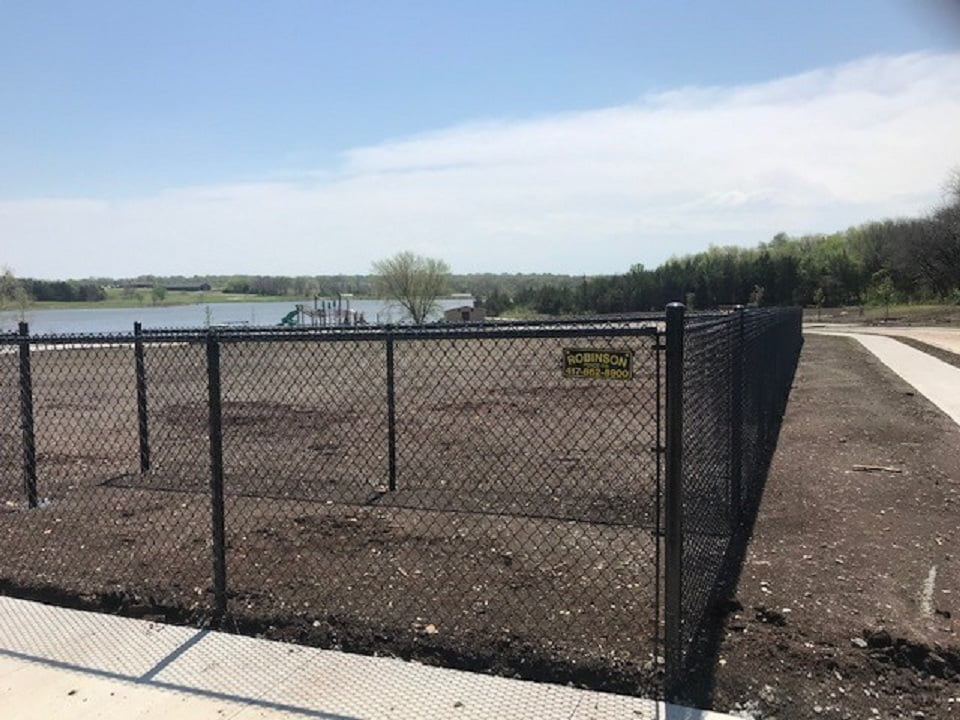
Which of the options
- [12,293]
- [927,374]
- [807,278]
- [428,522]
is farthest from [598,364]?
[807,278]

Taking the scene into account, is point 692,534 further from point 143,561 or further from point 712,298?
point 712,298

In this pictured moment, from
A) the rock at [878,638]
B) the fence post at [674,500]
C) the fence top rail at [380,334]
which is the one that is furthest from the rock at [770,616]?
the fence top rail at [380,334]

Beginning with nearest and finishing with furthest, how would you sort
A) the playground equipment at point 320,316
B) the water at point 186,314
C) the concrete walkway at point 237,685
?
the concrete walkway at point 237,685, the playground equipment at point 320,316, the water at point 186,314

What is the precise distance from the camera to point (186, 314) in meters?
66.5

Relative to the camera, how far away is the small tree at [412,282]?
286 ft

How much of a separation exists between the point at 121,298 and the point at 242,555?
96.9 metres

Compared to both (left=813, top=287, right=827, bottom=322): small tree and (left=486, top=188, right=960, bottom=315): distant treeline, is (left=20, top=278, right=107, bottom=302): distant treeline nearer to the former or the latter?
(left=486, top=188, right=960, bottom=315): distant treeline

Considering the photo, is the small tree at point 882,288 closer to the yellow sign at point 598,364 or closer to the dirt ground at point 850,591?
the dirt ground at point 850,591

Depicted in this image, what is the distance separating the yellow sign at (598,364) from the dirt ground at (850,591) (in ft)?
4.44

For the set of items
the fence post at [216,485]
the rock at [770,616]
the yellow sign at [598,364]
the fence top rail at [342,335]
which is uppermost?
the fence top rail at [342,335]

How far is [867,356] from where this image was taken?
22.9 meters

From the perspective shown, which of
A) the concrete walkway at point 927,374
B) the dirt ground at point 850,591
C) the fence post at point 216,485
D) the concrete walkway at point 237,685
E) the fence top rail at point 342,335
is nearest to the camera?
the concrete walkway at point 237,685

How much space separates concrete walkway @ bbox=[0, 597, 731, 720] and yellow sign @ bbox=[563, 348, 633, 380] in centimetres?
131

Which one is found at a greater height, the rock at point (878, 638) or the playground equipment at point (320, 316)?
the playground equipment at point (320, 316)
